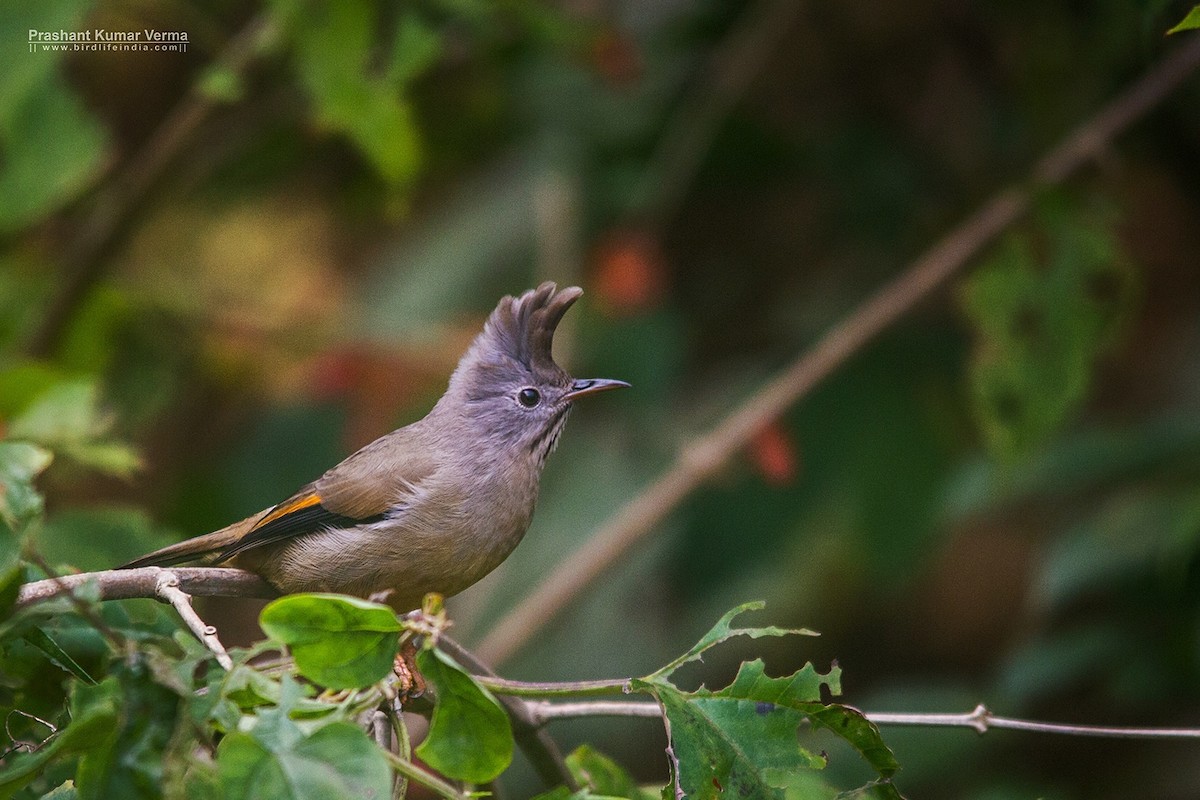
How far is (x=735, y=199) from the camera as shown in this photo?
20.3 ft

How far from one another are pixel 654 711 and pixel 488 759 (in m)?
0.55

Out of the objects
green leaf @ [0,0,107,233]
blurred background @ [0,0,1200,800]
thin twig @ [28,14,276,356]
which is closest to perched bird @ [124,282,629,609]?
blurred background @ [0,0,1200,800]

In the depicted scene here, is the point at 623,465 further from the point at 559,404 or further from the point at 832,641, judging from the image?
the point at 559,404

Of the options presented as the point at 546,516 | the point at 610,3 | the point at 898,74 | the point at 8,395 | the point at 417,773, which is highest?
the point at 898,74

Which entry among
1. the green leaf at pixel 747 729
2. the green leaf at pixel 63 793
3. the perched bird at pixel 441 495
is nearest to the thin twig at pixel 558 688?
the green leaf at pixel 747 729

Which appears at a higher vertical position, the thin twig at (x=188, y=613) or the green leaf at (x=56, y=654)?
the thin twig at (x=188, y=613)

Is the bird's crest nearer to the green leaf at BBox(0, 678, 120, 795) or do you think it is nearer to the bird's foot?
the bird's foot

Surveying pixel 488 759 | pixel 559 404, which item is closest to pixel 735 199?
pixel 559 404

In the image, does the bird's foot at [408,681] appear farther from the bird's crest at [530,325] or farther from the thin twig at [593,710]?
the bird's crest at [530,325]

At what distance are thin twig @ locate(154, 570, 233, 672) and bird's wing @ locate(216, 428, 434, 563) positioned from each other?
3.01 feet

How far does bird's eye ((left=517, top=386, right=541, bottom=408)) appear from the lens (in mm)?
3365

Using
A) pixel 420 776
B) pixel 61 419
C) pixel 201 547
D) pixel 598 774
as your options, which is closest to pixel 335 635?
pixel 420 776

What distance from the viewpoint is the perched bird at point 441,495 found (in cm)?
296

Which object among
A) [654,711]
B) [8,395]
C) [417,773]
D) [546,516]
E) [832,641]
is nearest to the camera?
[417,773]
